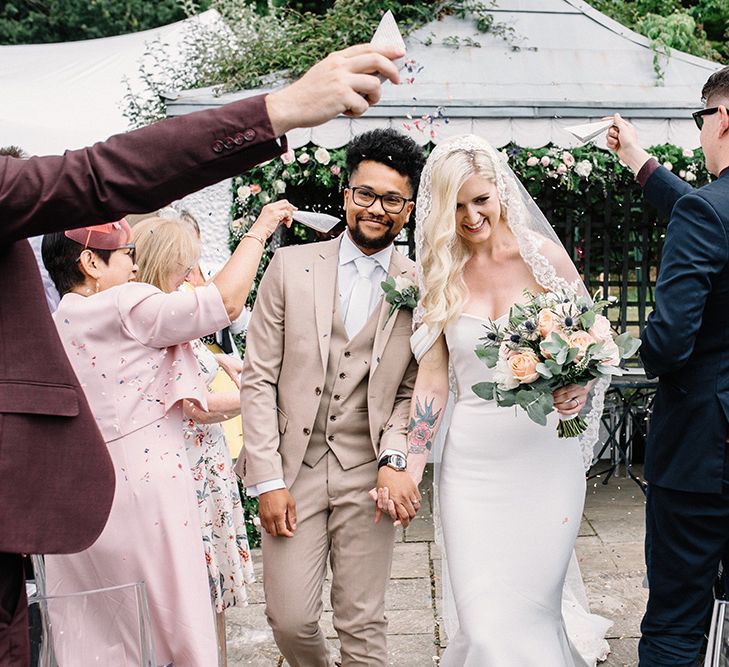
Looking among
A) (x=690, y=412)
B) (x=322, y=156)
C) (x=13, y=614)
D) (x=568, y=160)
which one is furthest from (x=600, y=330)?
(x=568, y=160)

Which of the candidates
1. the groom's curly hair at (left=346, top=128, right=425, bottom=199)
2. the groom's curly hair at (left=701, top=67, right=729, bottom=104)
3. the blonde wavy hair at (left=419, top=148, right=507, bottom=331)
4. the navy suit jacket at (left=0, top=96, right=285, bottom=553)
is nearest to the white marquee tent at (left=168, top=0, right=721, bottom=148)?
the groom's curly hair at (left=346, top=128, right=425, bottom=199)

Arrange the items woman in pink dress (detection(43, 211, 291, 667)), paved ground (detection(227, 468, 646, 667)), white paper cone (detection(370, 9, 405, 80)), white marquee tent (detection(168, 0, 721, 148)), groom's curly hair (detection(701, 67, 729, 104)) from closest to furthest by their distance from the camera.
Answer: white paper cone (detection(370, 9, 405, 80))
woman in pink dress (detection(43, 211, 291, 667))
groom's curly hair (detection(701, 67, 729, 104))
paved ground (detection(227, 468, 646, 667))
white marquee tent (detection(168, 0, 721, 148))

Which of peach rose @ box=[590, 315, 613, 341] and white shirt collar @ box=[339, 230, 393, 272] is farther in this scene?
white shirt collar @ box=[339, 230, 393, 272]

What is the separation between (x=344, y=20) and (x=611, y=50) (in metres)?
2.14

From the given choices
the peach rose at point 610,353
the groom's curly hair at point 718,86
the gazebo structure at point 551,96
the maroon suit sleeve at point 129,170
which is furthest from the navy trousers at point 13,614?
the gazebo structure at point 551,96

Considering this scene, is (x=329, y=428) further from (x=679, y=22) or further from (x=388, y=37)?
(x=679, y=22)

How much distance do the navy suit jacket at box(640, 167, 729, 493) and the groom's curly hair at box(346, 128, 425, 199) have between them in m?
0.98

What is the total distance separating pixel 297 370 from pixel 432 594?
238 centimetres

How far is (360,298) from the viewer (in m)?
3.38

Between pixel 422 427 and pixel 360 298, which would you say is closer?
pixel 422 427

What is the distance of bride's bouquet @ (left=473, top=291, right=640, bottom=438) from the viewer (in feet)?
9.42

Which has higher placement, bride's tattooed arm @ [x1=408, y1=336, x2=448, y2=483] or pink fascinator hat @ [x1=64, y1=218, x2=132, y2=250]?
pink fascinator hat @ [x1=64, y1=218, x2=132, y2=250]

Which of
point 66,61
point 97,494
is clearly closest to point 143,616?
point 97,494

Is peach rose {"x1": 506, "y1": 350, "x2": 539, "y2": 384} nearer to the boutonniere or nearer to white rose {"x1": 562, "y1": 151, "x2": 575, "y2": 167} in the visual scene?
the boutonniere
